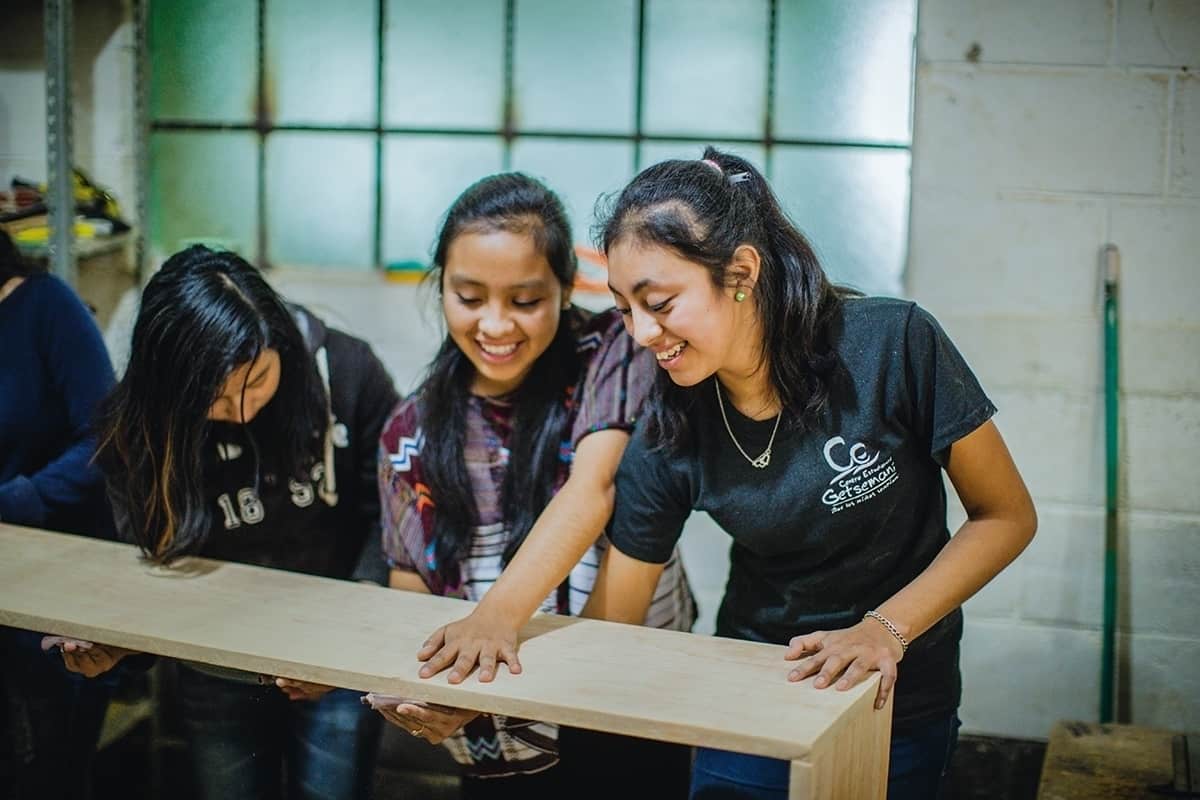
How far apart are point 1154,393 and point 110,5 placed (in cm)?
224

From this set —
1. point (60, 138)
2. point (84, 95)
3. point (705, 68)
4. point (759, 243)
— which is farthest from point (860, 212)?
point (84, 95)

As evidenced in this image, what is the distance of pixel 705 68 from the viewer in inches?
104

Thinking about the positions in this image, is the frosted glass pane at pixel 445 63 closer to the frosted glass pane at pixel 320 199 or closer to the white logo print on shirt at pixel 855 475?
the frosted glass pane at pixel 320 199

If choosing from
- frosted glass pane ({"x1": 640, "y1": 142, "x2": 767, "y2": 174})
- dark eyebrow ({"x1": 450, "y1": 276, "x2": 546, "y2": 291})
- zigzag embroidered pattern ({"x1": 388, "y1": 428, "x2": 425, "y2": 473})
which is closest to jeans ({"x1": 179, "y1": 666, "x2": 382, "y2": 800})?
zigzag embroidered pattern ({"x1": 388, "y1": 428, "x2": 425, "y2": 473})

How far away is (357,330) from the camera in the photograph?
2727mm

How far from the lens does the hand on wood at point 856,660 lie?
1374mm

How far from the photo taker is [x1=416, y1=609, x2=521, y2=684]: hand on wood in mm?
1459

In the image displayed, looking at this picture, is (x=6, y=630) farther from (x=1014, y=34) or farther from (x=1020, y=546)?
(x=1014, y=34)

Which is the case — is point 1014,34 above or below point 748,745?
above

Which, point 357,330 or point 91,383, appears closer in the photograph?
point 91,383

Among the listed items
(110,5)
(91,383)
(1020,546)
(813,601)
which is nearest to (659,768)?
(813,601)

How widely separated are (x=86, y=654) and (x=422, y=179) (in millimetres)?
1357

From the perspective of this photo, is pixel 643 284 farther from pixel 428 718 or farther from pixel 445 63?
pixel 445 63

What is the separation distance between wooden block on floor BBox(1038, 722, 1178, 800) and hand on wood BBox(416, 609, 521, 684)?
3.04 ft
